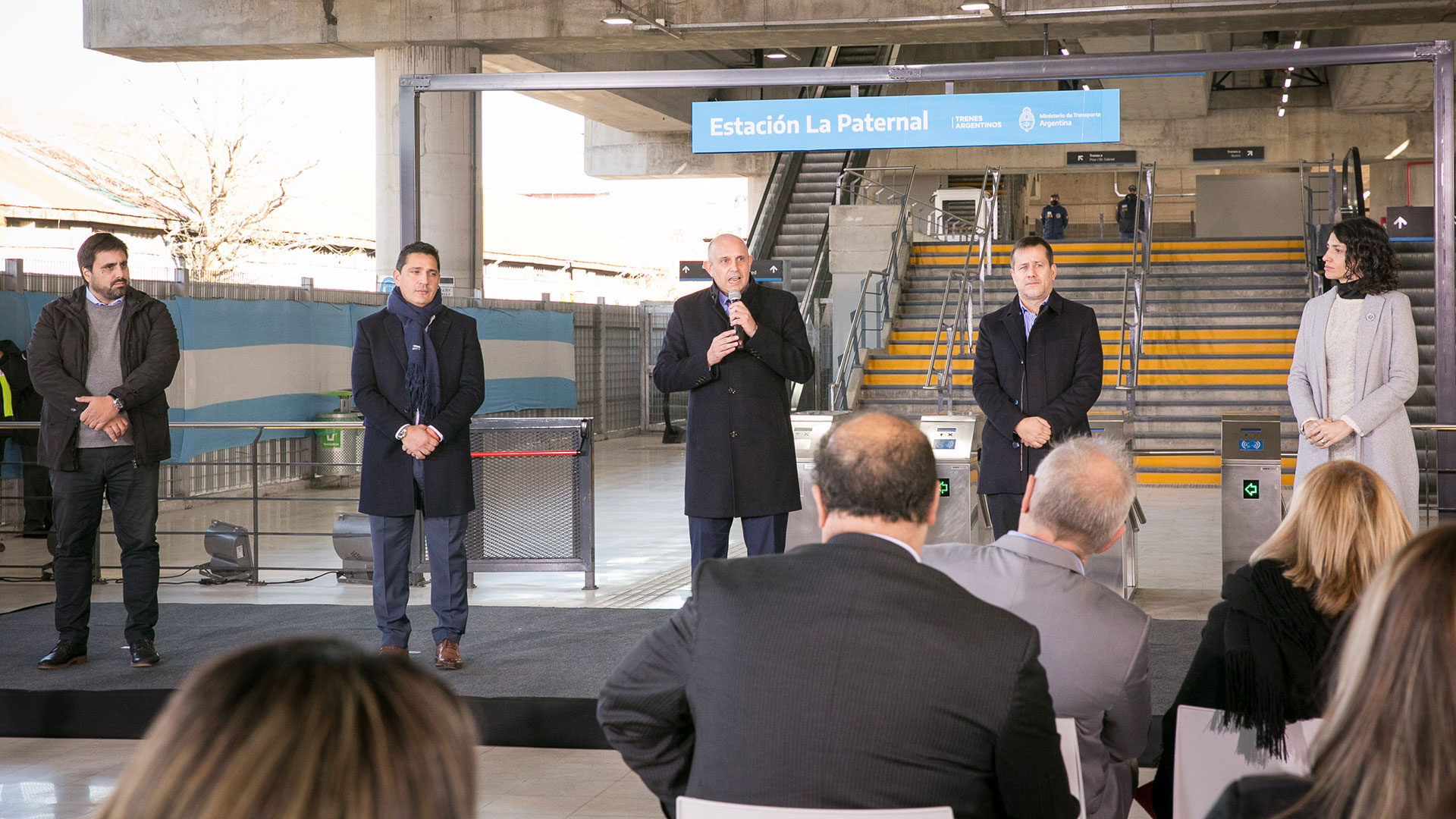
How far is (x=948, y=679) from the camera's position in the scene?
1817 mm

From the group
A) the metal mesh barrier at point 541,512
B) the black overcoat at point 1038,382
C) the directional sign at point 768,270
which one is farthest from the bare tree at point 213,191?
the black overcoat at point 1038,382

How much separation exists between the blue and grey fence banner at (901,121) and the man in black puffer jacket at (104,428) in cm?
364

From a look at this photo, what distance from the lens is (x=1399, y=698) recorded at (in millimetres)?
1125

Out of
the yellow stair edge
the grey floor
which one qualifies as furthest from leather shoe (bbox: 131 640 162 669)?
the yellow stair edge

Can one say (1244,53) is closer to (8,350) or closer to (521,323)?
(8,350)

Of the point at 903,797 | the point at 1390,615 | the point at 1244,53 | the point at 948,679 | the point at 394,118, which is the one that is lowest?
the point at 903,797

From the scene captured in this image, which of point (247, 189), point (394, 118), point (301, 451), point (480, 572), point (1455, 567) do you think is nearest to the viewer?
point (1455, 567)

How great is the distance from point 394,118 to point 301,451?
4.78 m

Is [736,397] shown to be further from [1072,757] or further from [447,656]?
[1072,757]

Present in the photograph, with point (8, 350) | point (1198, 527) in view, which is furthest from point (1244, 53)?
point (8, 350)

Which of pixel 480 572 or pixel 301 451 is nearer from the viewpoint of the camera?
pixel 480 572

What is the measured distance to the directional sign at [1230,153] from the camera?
86.1ft

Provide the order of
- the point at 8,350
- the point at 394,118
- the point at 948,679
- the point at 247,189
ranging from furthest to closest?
the point at 247,189
the point at 394,118
the point at 8,350
the point at 948,679

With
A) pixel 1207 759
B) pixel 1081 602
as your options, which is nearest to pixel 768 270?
pixel 1207 759
